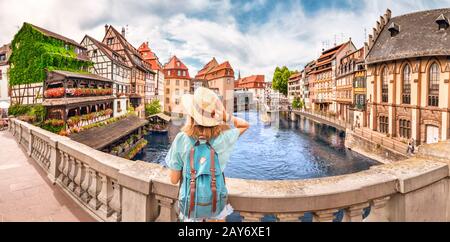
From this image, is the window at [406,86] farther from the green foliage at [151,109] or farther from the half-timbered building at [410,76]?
the green foliage at [151,109]

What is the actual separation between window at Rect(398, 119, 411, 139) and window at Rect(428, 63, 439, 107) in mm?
3011

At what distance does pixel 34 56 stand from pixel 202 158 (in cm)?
2827

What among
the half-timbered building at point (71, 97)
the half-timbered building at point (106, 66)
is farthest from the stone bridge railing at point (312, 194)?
the half-timbered building at point (106, 66)

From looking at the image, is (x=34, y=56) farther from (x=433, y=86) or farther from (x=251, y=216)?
(x=433, y=86)

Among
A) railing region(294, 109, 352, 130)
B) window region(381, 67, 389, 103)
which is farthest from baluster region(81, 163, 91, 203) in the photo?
railing region(294, 109, 352, 130)

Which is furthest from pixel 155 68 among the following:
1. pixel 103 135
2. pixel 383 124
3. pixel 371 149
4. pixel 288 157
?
pixel 371 149

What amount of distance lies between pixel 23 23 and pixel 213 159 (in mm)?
31023

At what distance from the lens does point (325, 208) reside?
226cm

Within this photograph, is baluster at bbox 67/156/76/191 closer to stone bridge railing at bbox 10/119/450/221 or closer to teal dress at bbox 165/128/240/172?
stone bridge railing at bbox 10/119/450/221

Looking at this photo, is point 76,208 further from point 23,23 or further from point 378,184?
point 23,23

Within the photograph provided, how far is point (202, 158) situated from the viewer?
2.08 m

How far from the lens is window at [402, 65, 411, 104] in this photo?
26756 millimetres

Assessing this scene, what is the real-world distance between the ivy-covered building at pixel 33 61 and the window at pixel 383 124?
1379 inches
